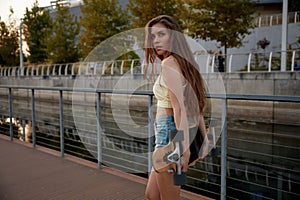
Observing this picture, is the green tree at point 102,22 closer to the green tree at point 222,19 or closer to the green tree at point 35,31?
the green tree at point 222,19

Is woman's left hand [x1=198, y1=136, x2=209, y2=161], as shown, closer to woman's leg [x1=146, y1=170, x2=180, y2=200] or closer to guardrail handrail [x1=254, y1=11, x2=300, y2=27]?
woman's leg [x1=146, y1=170, x2=180, y2=200]

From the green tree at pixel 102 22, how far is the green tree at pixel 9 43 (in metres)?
15.0

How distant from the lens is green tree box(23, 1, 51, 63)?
3039 centimetres

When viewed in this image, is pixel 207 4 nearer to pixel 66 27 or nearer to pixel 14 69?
pixel 66 27

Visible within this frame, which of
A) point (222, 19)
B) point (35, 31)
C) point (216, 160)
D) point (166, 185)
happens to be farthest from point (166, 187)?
point (35, 31)

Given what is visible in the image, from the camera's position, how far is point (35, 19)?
30984 millimetres

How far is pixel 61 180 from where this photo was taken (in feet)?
12.1

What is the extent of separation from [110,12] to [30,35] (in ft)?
38.9

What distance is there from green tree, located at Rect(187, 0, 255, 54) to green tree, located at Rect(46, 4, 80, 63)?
42.7ft

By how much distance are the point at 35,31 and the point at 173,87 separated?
103 feet

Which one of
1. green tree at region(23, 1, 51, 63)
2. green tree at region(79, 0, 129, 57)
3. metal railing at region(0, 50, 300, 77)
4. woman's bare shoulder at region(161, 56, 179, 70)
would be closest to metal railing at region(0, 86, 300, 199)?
woman's bare shoulder at region(161, 56, 179, 70)

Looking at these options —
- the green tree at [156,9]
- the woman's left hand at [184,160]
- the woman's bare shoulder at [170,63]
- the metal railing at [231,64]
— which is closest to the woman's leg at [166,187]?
the woman's left hand at [184,160]

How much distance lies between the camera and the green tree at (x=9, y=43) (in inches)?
1346

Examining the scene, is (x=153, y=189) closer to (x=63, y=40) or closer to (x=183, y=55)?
(x=183, y=55)
